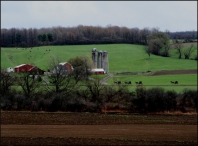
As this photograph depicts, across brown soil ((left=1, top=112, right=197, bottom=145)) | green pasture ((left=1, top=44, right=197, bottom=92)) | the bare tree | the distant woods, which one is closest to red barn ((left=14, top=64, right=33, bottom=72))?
green pasture ((left=1, top=44, right=197, bottom=92))

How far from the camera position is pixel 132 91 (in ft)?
91.8

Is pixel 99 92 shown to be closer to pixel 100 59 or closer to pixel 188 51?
pixel 100 59

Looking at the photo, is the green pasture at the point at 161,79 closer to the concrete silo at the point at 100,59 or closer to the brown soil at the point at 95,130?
the concrete silo at the point at 100,59

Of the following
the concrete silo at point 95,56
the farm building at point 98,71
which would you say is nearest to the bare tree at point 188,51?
the concrete silo at point 95,56

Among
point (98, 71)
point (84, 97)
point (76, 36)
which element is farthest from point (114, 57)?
point (84, 97)

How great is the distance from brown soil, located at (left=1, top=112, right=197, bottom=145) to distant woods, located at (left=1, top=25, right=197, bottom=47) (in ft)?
47.1

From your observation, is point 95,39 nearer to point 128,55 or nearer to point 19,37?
point 128,55

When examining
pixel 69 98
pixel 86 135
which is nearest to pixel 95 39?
pixel 69 98

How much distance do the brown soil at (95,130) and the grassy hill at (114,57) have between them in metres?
12.3

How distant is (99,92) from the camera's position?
2820 cm

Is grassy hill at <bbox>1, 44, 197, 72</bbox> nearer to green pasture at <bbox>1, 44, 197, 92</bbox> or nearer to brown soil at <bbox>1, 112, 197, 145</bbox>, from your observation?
green pasture at <bbox>1, 44, 197, 92</bbox>

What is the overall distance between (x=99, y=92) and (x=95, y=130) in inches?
456

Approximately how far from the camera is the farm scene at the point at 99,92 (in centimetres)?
1588

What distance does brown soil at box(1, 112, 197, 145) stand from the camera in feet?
45.4
